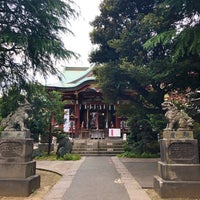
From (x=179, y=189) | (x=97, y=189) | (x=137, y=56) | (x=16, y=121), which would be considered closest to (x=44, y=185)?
(x=97, y=189)

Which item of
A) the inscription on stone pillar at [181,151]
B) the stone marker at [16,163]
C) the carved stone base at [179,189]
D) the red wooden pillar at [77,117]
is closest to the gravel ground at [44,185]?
the stone marker at [16,163]

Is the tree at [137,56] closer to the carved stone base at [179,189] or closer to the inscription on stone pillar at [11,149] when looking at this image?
the carved stone base at [179,189]

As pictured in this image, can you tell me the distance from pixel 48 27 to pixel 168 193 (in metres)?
5.63

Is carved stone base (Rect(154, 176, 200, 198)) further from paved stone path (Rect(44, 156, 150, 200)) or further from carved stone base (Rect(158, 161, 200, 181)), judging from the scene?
paved stone path (Rect(44, 156, 150, 200))

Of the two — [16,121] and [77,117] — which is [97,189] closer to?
[16,121]

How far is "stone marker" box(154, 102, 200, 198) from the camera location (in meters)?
5.46

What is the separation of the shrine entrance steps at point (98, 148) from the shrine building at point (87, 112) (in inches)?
93.7

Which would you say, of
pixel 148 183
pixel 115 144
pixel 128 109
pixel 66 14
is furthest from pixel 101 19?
pixel 148 183

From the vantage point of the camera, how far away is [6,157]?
608cm

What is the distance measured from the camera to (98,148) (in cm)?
1681

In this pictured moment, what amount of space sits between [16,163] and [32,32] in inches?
148

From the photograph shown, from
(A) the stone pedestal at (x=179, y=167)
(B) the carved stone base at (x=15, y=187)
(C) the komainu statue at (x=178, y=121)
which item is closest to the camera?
(A) the stone pedestal at (x=179, y=167)

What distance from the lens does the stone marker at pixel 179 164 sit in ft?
17.9

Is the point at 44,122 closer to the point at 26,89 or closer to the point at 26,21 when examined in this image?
the point at 26,89
